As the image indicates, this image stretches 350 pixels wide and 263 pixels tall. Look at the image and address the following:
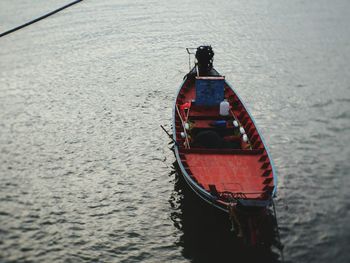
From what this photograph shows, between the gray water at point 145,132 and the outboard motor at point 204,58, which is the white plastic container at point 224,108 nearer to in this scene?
the gray water at point 145,132

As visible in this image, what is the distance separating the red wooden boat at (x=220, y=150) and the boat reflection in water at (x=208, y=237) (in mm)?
1617

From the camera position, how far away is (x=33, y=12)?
6706 cm

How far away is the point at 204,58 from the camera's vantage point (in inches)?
1346

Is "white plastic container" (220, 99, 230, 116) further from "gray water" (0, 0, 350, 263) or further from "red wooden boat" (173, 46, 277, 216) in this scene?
"gray water" (0, 0, 350, 263)

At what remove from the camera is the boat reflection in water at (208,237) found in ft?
63.9

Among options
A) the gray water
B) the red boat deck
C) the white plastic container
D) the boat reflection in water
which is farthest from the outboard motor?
the boat reflection in water

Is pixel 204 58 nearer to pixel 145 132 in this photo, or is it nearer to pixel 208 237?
pixel 145 132

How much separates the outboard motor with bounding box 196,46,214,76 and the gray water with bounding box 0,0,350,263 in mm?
4918

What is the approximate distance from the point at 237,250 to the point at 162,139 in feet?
44.3

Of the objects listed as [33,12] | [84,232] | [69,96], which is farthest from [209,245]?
[33,12]

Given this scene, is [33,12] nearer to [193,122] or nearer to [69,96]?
[69,96]

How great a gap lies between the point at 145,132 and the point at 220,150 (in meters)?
11.0

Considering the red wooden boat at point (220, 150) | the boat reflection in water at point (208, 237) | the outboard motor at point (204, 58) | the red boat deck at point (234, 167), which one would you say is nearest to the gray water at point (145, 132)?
the boat reflection in water at point (208, 237)

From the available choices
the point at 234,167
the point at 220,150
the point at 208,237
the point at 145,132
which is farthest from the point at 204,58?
the point at 208,237
